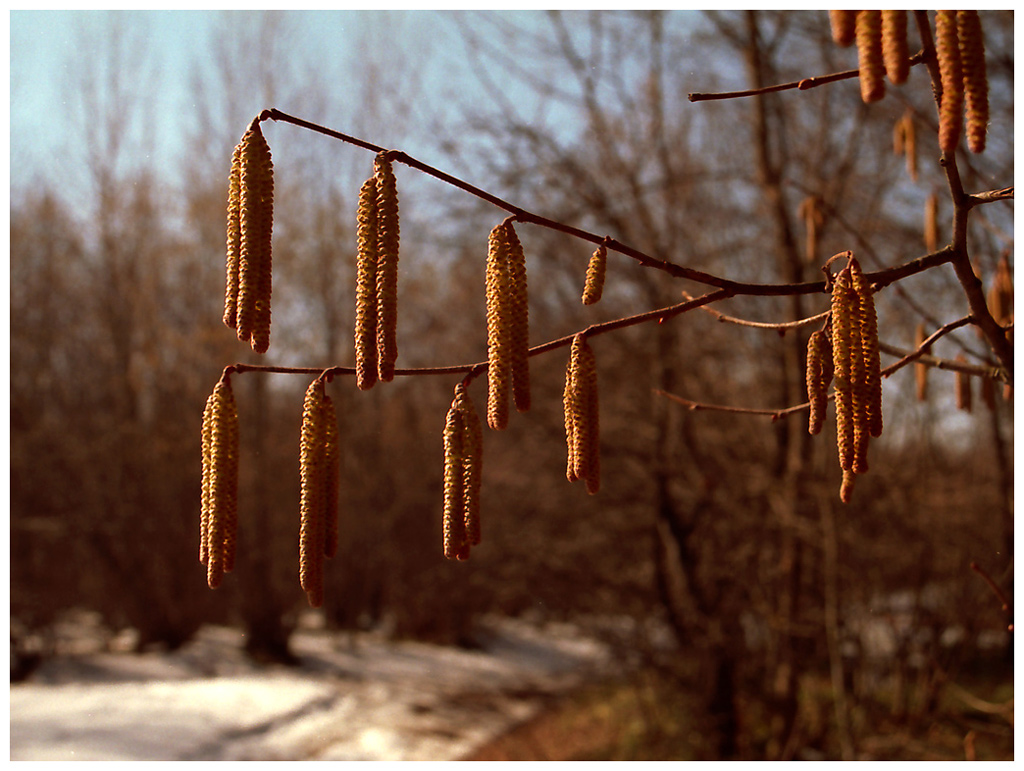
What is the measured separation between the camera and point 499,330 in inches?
28.9

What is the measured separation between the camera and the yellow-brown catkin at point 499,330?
0.73 meters

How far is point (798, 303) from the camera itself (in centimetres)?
367

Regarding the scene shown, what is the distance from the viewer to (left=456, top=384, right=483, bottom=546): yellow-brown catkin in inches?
31.5

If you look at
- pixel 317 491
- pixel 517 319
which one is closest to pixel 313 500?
pixel 317 491

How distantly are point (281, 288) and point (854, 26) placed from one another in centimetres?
684

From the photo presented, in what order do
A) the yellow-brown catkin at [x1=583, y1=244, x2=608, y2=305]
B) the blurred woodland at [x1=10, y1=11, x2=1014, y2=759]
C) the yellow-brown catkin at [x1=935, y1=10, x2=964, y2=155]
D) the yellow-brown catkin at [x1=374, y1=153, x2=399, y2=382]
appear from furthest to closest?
the blurred woodland at [x1=10, y1=11, x2=1014, y2=759], the yellow-brown catkin at [x1=583, y1=244, x2=608, y2=305], the yellow-brown catkin at [x1=374, y1=153, x2=399, y2=382], the yellow-brown catkin at [x1=935, y1=10, x2=964, y2=155]

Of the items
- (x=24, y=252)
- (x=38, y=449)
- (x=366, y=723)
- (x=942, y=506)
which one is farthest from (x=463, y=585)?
(x=24, y=252)

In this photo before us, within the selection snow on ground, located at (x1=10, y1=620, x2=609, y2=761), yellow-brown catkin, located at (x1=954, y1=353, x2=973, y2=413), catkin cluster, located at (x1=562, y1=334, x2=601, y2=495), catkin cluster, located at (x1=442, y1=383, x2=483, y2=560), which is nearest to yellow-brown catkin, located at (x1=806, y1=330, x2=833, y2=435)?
catkin cluster, located at (x1=562, y1=334, x2=601, y2=495)

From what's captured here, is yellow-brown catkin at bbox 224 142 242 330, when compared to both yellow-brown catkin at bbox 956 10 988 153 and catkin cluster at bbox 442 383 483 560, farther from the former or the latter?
yellow-brown catkin at bbox 956 10 988 153

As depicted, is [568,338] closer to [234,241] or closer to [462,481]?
[462,481]

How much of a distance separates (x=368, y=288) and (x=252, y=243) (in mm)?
91

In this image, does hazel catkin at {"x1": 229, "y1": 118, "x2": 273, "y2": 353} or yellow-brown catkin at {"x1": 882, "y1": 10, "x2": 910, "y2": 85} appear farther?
hazel catkin at {"x1": 229, "y1": 118, "x2": 273, "y2": 353}

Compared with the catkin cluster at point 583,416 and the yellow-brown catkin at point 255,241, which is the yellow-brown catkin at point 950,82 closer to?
the catkin cluster at point 583,416

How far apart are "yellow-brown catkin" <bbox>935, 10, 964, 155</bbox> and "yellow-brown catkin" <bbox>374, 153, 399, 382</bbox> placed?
0.37 meters
